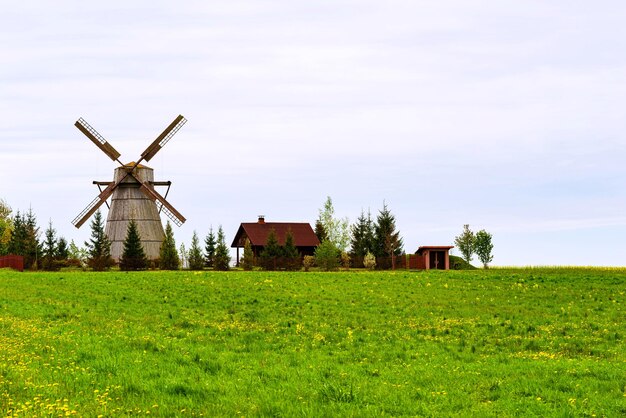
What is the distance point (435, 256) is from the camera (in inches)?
3191

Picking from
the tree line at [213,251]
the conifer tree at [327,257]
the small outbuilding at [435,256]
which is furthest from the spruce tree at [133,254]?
the small outbuilding at [435,256]

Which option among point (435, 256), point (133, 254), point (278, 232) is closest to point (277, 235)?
point (278, 232)

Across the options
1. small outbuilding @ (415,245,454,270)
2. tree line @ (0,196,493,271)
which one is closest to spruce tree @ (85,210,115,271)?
tree line @ (0,196,493,271)

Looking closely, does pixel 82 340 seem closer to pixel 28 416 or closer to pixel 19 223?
pixel 28 416

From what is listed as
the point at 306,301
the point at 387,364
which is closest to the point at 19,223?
the point at 306,301

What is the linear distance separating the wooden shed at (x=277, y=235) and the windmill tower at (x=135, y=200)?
13.9 metres

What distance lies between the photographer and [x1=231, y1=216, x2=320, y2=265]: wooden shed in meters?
92.4

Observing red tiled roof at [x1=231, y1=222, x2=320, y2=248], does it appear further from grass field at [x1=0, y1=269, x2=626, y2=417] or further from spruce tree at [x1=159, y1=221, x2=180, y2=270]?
grass field at [x1=0, y1=269, x2=626, y2=417]

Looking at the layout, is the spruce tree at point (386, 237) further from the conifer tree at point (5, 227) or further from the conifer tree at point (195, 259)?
the conifer tree at point (5, 227)

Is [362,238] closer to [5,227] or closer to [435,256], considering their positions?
[435,256]

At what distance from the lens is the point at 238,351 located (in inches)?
832

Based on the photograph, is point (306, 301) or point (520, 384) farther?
point (306, 301)

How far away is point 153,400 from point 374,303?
21873mm

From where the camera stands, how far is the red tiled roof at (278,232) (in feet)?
305
